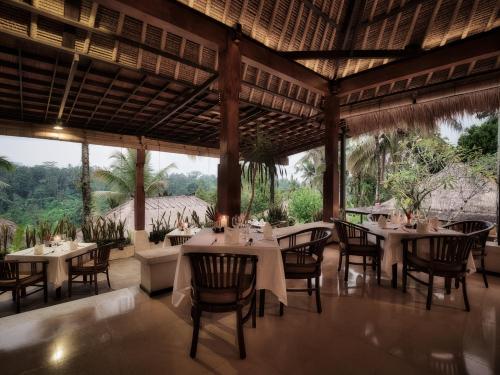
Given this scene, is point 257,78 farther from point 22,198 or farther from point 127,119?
point 22,198

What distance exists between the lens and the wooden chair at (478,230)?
10.6 ft

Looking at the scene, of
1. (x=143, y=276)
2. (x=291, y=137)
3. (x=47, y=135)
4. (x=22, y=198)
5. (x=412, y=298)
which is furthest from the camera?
(x=22, y=198)

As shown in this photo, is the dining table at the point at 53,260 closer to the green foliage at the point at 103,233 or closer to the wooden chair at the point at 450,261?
the green foliage at the point at 103,233

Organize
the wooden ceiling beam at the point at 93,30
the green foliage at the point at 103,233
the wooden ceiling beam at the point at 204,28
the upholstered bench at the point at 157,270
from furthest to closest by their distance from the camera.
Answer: the green foliage at the point at 103,233
the upholstered bench at the point at 157,270
the wooden ceiling beam at the point at 204,28
the wooden ceiling beam at the point at 93,30

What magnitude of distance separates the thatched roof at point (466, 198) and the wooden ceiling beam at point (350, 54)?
415 centimetres

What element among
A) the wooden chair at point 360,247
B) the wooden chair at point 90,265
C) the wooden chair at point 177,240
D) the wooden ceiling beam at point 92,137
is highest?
the wooden ceiling beam at point 92,137

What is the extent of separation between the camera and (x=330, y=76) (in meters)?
4.99

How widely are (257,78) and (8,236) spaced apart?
22.4ft

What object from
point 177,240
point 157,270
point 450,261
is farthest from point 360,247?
point 177,240

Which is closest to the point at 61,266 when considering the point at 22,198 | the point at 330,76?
the point at 330,76

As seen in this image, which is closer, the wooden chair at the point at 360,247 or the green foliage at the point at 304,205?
the wooden chair at the point at 360,247

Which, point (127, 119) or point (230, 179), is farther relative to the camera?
point (127, 119)

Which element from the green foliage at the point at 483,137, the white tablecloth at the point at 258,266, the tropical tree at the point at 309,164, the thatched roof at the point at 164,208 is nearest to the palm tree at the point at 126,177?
the thatched roof at the point at 164,208

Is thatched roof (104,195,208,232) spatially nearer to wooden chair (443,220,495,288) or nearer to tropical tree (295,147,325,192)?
tropical tree (295,147,325,192)
